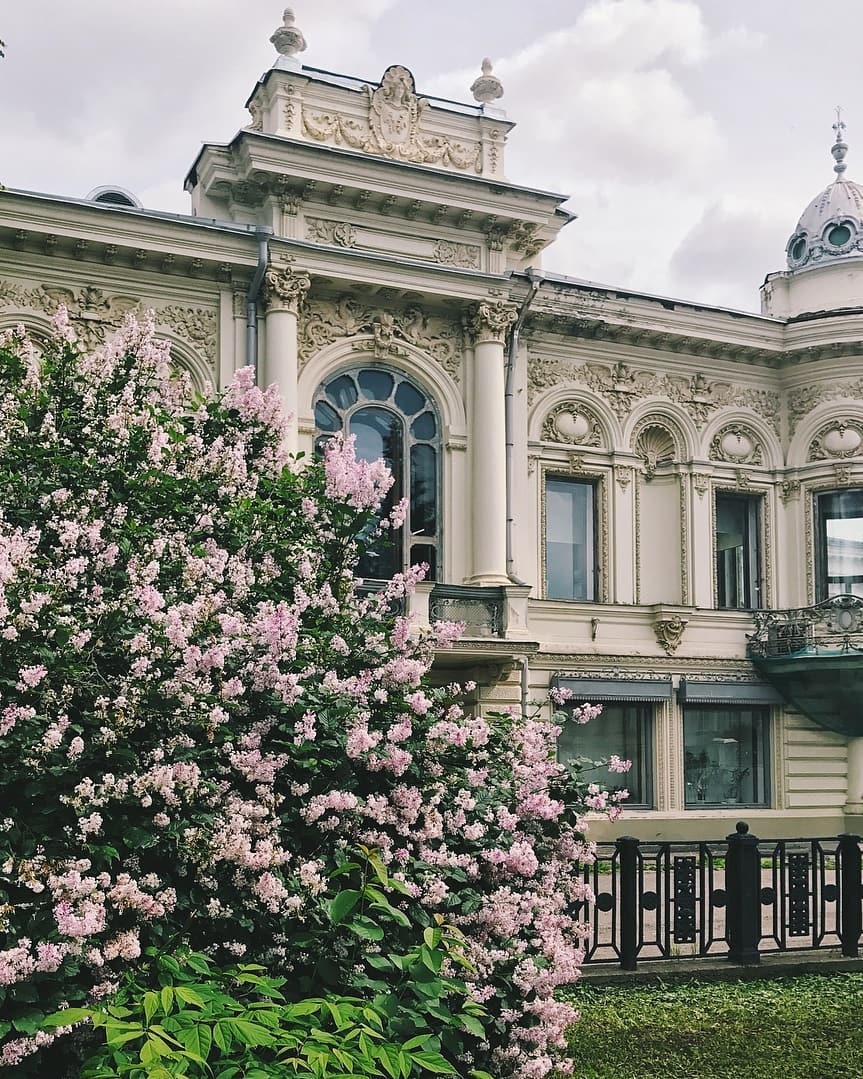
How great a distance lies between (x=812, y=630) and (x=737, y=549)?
2192mm

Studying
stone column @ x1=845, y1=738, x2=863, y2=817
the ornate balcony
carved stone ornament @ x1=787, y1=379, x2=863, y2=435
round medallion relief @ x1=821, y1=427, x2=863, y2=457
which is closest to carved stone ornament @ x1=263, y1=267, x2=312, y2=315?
carved stone ornament @ x1=787, y1=379, x2=863, y2=435

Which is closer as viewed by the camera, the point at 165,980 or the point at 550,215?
the point at 165,980

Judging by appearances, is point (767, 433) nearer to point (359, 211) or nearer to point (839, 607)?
point (839, 607)

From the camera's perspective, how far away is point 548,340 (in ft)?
69.1

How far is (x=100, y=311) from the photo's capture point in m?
17.8

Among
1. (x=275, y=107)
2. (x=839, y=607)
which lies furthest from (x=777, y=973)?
(x=275, y=107)

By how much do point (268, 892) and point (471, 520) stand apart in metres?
15.0

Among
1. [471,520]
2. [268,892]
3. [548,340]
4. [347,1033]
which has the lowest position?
[347,1033]

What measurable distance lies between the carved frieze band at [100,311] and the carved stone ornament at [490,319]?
3.98 m

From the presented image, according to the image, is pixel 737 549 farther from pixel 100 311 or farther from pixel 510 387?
pixel 100 311

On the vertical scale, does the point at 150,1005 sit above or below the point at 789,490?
below

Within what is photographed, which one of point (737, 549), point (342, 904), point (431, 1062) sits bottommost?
point (431, 1062)

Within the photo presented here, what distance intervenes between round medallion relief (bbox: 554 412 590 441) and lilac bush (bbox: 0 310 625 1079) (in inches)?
557

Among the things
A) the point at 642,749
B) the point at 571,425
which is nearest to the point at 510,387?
the point at 571,425
